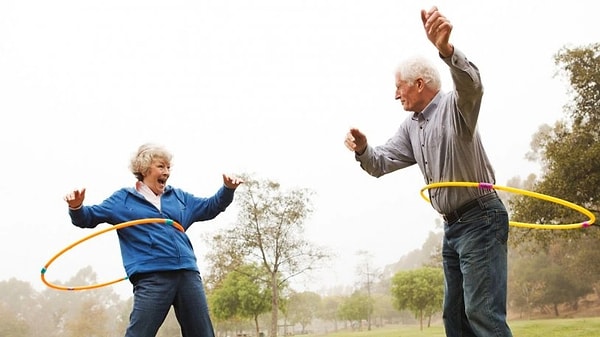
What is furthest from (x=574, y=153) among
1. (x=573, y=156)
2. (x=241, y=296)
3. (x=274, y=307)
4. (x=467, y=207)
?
(x=241, y=296)

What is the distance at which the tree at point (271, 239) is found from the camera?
84.6 feet

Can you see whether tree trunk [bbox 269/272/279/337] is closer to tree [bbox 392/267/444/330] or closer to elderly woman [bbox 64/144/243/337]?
tree [bbox 392/267/444/330]

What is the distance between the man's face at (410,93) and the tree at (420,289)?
29.3 m

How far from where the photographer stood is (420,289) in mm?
31938

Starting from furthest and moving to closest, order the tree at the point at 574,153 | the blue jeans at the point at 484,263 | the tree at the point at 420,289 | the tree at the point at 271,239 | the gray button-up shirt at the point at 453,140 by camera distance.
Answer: the tree at the point at 420,289
the tree at the point at 271,239
the tree at the point at 574,153
the blue jeans at the point at 484,263
the gray button-up shirt at the point at 453,140

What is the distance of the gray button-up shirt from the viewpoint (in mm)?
2994

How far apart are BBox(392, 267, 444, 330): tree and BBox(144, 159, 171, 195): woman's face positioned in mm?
28956

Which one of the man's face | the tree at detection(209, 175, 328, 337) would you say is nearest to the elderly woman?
the man's face

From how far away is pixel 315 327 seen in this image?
52.0m

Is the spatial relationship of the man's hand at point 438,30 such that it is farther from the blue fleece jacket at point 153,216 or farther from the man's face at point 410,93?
the blue fleece jacket at point 153,216

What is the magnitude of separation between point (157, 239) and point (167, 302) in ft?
1.69

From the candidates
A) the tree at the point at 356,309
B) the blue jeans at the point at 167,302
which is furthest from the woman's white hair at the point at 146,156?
the tree at the point at 356,309

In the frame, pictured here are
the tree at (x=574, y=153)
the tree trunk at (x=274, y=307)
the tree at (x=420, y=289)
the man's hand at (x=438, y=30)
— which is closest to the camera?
the man's hand at (x=438, y=30)

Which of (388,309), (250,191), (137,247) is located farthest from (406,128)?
(388,309)
